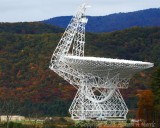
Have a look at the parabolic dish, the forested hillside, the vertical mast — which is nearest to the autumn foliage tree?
the parabolic dish

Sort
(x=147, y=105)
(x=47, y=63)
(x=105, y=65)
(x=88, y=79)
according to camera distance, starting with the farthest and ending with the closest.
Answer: (x=47, y=63), (x=88, y=79), (x=105, y=65), (x=147, y=105)

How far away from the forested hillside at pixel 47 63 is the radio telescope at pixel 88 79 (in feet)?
61.4

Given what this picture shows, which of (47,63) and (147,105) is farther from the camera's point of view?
(47,63)

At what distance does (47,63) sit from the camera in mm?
111812

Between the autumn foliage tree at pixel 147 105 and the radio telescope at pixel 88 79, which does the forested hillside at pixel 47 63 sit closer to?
the radio telescope at pixel 88 79

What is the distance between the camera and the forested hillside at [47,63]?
10075 cm

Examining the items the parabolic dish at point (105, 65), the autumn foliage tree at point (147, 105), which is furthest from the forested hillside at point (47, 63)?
the autumn foliage tree at point (147, 105)

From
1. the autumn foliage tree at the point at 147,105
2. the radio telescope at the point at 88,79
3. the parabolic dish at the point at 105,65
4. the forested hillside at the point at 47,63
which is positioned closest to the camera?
the autumn foliage tree at the point at 147,105

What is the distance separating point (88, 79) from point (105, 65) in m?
6.90

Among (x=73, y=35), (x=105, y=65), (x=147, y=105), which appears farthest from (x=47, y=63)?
(x=147, y=105)

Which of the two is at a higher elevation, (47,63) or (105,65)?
(105,65)

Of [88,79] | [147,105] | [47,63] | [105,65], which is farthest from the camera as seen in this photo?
[47,63]

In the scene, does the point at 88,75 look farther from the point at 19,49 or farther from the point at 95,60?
the point at 19,49

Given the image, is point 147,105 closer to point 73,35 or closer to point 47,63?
point 73,35
